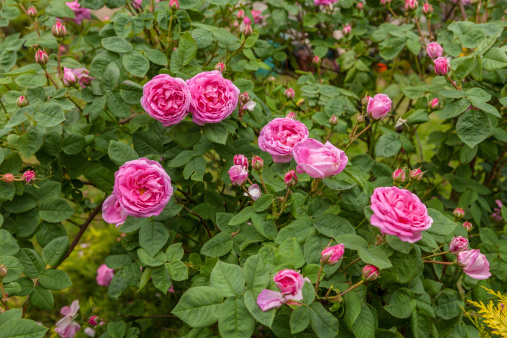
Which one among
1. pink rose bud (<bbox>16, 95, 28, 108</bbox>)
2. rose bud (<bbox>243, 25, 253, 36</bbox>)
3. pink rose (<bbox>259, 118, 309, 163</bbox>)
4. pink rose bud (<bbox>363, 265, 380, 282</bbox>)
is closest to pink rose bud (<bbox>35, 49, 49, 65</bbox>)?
pink rose bud (<bbox>16, 95, 28, 108</bbox>)

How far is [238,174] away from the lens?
121 cm

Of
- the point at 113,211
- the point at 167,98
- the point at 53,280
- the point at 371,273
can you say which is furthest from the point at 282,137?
the point at 53,280

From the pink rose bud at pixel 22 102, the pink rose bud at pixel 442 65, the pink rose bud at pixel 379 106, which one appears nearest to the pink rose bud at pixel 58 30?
the pink rose bud at pixel 22 102

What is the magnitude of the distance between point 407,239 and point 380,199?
0.12 metres

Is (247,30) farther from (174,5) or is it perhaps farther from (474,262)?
(474,262)

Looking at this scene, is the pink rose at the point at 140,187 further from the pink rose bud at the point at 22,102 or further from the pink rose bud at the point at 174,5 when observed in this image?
the pink rose bud at the point at 174,5

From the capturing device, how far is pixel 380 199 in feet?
3.32

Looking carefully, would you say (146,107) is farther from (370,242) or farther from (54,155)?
(370,242)

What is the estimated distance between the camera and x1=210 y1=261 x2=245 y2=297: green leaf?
98 centimetres

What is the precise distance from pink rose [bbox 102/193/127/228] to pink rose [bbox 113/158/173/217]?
4.2 inches

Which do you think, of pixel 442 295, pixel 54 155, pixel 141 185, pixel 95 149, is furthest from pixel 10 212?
pixel 442 295

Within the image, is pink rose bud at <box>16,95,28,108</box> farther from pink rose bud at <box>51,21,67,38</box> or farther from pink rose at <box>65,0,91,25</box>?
pink rose at <box>65,0,91,25</box>

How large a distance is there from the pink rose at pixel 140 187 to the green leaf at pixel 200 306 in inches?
12.2

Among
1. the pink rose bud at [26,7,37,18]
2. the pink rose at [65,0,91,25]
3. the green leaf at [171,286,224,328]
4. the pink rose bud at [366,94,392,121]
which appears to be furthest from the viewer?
the pink rose at [65,0,91,25]
